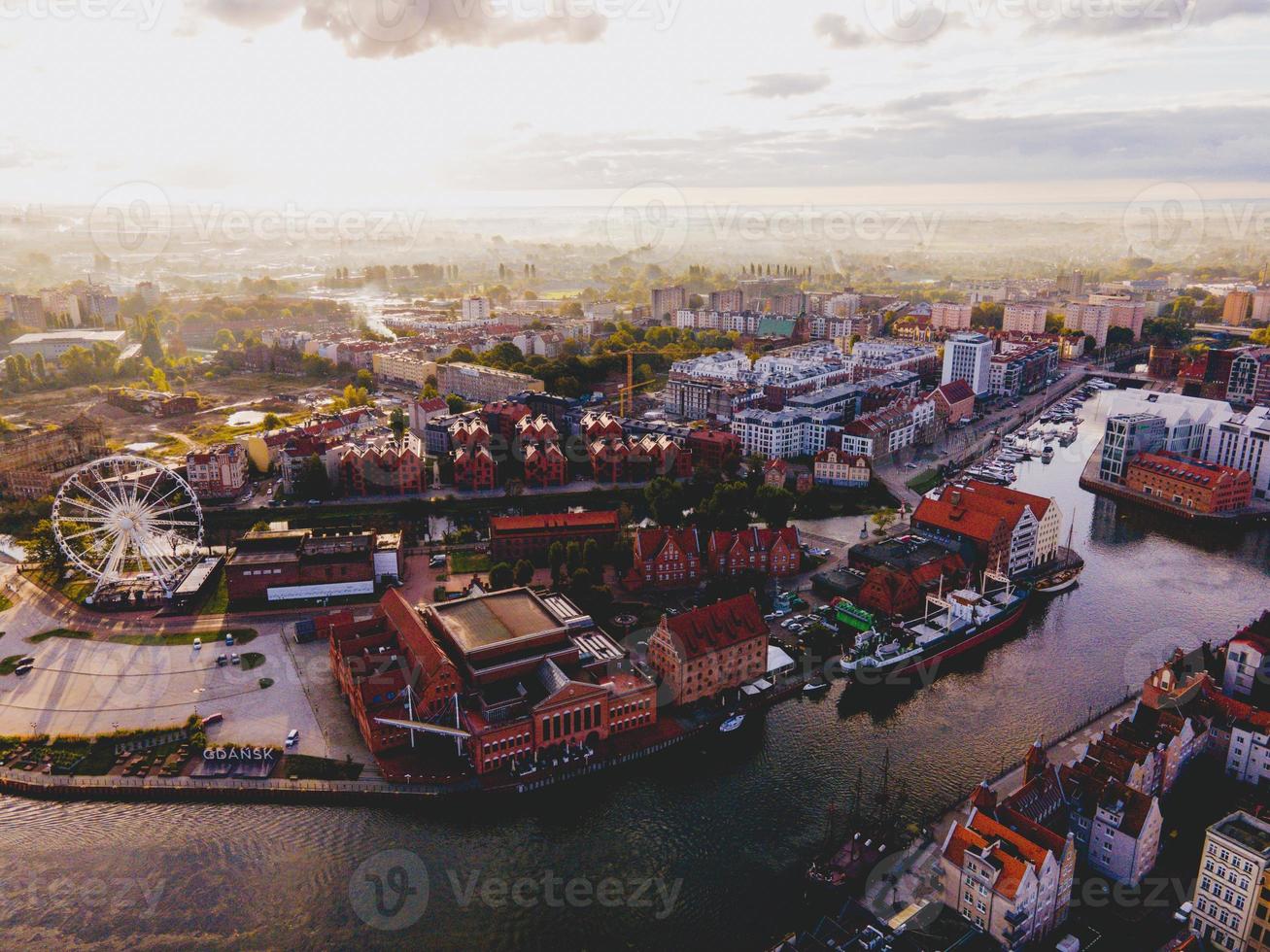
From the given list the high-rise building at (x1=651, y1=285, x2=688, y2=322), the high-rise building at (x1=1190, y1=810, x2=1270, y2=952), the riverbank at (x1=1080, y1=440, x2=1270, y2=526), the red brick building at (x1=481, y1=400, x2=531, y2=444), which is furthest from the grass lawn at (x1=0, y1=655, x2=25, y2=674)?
the high-rise building at (x1=651, y1=285, x2=688, y2=322)

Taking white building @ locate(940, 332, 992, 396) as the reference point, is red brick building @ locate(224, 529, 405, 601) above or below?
below

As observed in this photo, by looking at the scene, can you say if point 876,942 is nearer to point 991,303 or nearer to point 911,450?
point 911,450

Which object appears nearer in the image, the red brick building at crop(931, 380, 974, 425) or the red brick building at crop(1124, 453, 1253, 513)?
the red brick building at crop(1124, 453, 1253, 513)

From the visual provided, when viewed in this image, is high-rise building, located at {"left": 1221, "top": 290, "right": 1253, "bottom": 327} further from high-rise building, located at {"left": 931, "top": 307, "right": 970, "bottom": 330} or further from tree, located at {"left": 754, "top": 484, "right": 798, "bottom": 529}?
tree, located at {"left": 754, "top": 484, "right": 798, "bottom": 529}

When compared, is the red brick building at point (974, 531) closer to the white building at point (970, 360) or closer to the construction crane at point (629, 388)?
the construction crane at point (629, 388)

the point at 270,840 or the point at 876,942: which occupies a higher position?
the point at 876,942

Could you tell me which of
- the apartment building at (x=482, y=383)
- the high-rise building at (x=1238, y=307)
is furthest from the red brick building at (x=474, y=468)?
the high-rise building at (x=1238, y=307)

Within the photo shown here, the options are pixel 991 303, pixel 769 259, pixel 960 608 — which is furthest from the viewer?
pixel 769 259

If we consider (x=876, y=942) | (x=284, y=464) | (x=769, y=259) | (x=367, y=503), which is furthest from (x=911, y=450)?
(x=769, y=259)
